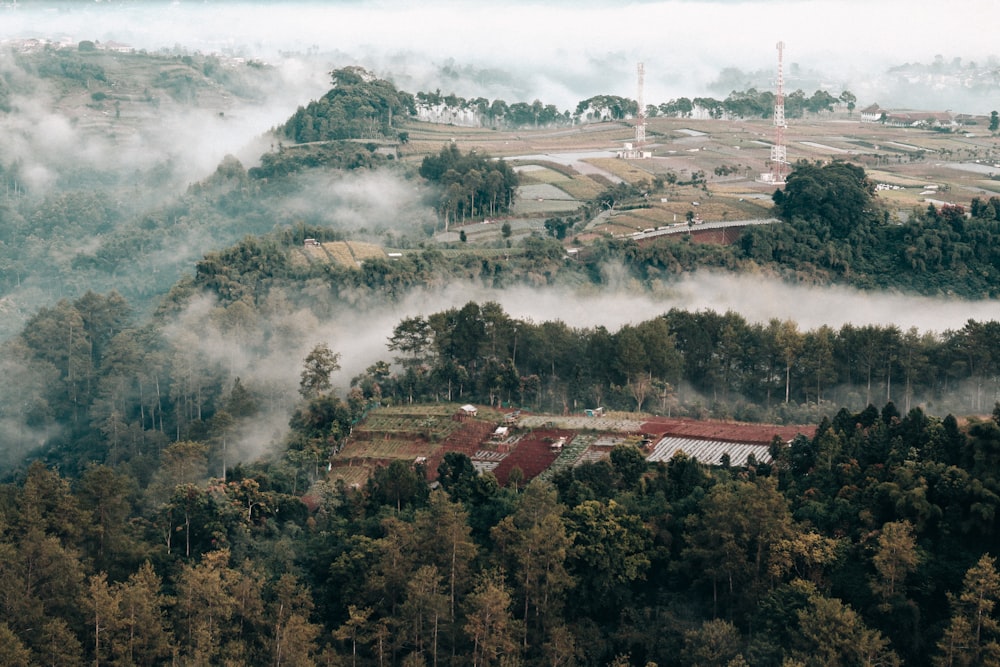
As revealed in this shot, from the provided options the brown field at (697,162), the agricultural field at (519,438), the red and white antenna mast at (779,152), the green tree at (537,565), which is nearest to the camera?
the green tree at (537,565)

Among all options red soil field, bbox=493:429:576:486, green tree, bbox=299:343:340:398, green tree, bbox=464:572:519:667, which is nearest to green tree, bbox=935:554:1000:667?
green tree, bbox=464:572:519:667

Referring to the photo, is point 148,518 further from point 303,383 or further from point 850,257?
point 850,257

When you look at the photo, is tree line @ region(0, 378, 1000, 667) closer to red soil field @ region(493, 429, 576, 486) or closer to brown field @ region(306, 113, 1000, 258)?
red soil field @ region(493, 429, 576, 486)

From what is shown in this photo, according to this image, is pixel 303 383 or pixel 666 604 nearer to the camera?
pixel 666 604

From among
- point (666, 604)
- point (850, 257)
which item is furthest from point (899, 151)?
point (666, 604)

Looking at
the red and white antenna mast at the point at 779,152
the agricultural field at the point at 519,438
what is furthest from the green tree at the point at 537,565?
the red and white antenna mast at the point at 779,152

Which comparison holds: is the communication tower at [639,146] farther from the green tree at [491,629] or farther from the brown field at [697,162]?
the green tree at [491,629]

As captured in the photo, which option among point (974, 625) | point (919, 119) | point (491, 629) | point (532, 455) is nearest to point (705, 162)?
point (919, 119)

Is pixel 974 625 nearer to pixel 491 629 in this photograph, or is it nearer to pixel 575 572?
pixel 575 572
